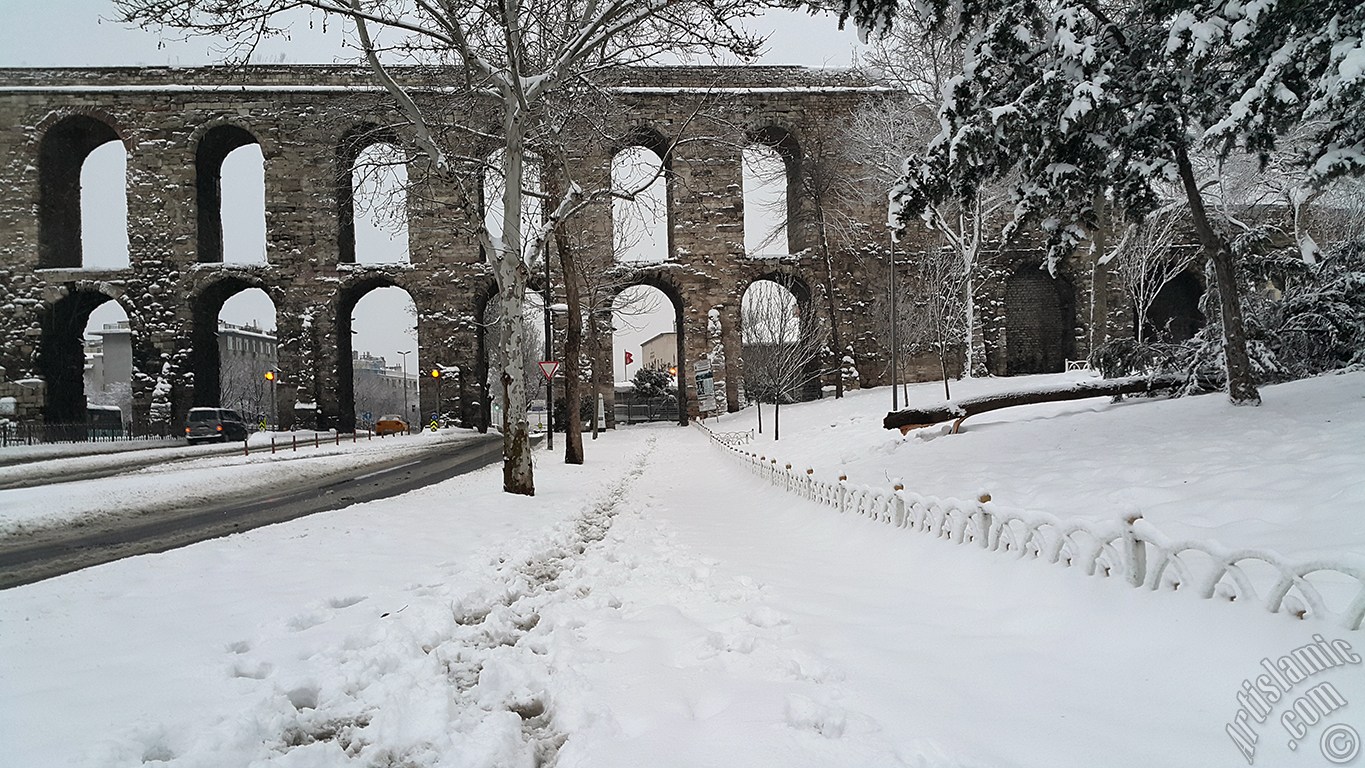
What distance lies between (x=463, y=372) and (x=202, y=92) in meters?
17.5

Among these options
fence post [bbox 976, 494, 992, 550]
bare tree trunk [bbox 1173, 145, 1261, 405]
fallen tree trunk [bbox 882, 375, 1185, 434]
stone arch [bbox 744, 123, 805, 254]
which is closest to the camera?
fence post [bbox 976, 494, 992, 550]

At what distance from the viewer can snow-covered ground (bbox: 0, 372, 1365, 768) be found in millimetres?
2834

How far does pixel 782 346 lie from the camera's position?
88.6 ft

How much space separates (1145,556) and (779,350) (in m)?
22.5

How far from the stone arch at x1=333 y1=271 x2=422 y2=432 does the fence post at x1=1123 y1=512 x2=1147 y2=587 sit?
3522 cm

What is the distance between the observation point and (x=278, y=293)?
3434cm

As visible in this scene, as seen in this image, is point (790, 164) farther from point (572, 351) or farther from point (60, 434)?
point (60, 434)

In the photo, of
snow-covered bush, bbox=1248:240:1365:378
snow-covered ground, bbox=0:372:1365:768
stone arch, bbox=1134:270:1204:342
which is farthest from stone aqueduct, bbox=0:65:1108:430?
snow-covered ground, bbox=0:372:1365:768

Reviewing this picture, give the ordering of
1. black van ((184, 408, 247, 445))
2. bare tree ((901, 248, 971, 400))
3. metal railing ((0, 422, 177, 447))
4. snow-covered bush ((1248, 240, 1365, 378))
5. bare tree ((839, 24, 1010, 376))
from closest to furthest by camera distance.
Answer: snow-covered bush ((1248, 240, 1365, 378)), bare tree ((839, 24, 1010, 376)), bare tree ((901, 248, 971, 400)), metal railing ((0, 422, 177, 447)), black van ((184, 408, 247, 445))

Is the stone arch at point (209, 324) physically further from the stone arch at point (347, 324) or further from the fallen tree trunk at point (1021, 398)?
the fallen tree trunk at point (1021, 398)

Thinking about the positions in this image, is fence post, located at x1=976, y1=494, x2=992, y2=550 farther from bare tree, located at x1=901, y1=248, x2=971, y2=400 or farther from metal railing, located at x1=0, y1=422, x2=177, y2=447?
metal railing, located at x1=0, y1=422, x2=177, y2=447

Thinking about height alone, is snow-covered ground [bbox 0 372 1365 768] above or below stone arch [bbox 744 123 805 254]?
below

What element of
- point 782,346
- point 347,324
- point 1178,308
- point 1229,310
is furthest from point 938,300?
point 347,324

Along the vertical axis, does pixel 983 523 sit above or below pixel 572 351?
below
